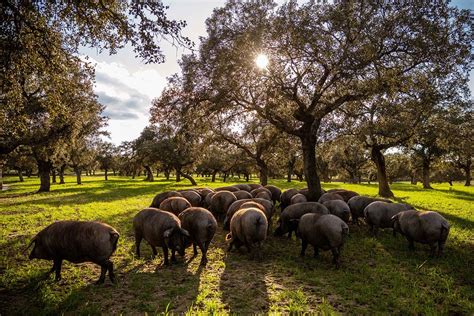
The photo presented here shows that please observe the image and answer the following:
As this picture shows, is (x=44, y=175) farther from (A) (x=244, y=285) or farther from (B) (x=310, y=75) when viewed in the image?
(A) (x=244, y=285)

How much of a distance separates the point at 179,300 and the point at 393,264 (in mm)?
6740

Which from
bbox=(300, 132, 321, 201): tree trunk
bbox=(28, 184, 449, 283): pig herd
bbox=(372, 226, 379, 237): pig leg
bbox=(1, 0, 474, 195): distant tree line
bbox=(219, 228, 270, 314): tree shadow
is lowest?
bbox=(219, 228, 270, 314): tree shadow

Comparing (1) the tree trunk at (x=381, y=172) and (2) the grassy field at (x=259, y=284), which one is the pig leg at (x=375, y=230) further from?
(1) the tree trunk at (x=381, y=172)

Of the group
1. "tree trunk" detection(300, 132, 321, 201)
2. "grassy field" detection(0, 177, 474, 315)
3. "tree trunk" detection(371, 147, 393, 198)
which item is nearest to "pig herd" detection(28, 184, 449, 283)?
"grassy field" detection(0, 177, 474, 315)

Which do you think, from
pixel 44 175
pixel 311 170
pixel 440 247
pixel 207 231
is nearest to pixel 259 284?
pixel 207 231

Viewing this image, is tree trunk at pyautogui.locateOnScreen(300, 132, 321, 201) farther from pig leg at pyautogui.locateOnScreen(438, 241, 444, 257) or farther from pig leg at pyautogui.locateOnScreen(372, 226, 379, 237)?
pig leg at pyautogui.locateOnScreen(438, 241, 444, 257)

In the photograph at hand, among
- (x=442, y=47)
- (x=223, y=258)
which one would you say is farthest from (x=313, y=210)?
(x=442, y=47)

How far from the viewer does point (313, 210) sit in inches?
484

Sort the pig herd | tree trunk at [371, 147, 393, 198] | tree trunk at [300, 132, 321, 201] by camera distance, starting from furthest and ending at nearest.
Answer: tree trunk at [371, 147, 393, 198] → tree trunk at [300, 132, 321, 201] → the pig herd

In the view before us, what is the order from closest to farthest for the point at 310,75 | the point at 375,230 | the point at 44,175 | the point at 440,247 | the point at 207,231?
the point at 207,231 → the point at 440,247 → the point at 375,230 → the point at 310,75 → the point at 44,175

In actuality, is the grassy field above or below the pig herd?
below

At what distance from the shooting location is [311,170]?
19.2 meters

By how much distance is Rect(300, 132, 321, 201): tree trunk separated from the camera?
19.0m

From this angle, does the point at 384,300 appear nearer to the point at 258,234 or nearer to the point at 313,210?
the point at 258,234
